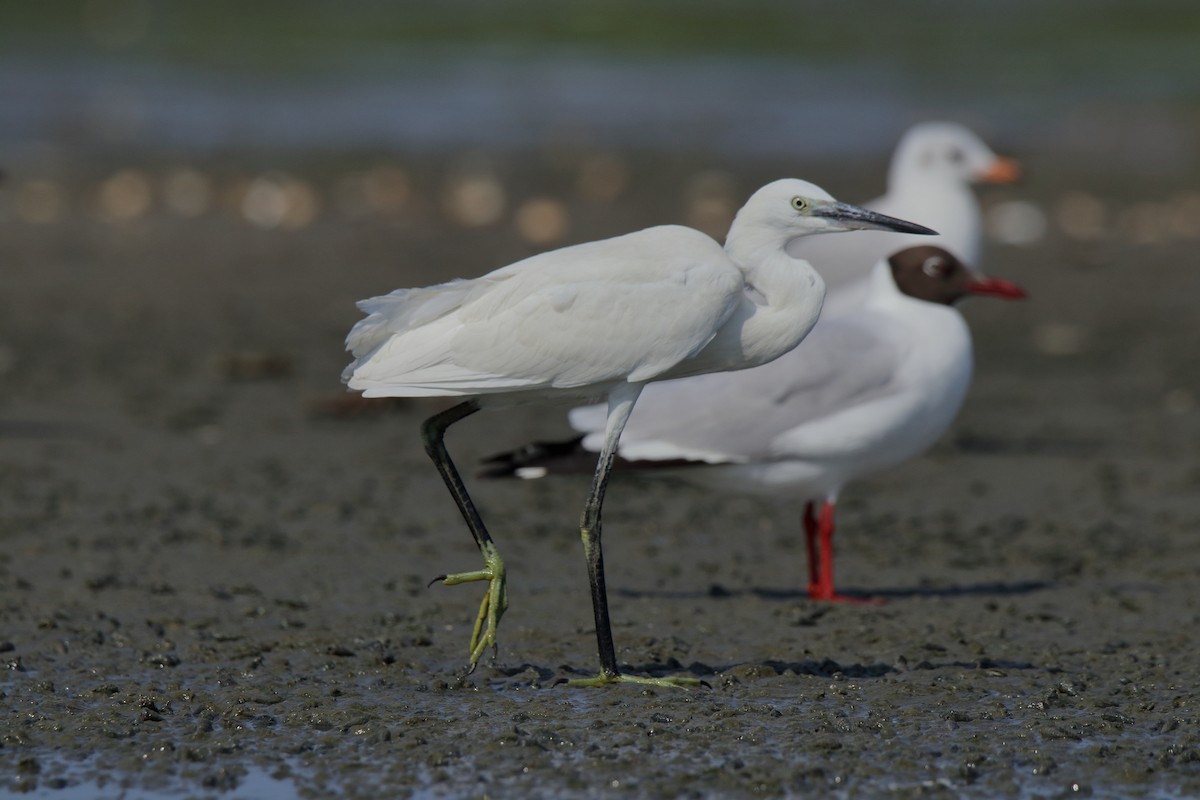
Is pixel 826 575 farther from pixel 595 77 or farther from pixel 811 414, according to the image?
pixel 595 77

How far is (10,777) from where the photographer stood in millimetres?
4234

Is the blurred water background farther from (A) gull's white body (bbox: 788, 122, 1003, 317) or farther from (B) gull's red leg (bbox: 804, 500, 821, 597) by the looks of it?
(B) gull's red leg (bbox: 804, 500, 821, 597)

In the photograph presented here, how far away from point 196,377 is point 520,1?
22.8m

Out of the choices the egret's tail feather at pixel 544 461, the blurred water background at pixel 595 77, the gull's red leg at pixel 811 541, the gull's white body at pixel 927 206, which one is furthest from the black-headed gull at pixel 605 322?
the blurred water background at pixel 595 77

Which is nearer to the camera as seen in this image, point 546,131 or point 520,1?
point 546,131

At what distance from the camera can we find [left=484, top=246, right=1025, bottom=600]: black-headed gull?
639cm

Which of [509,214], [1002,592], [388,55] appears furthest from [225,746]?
[388,55]

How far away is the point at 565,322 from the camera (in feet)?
16.1

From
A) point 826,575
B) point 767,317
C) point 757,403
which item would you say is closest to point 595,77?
point 757,403

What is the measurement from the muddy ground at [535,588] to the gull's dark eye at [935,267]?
109 cm

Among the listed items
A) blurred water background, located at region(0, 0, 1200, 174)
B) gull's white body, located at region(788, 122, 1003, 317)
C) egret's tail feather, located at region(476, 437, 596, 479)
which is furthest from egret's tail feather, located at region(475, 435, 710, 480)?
blurred water background, located at region(0, 0, 1200, 174)

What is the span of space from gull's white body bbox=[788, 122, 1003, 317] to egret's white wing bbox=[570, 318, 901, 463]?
2.01 meters

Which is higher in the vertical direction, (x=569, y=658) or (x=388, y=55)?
(x=388, y=55)

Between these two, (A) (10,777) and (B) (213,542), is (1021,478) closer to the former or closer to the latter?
(B) (213,542)
